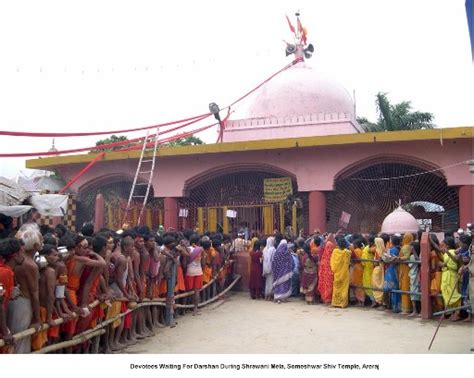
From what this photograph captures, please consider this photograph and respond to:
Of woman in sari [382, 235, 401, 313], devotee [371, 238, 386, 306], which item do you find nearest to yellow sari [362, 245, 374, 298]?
devotee [371, 238, 386, 306]

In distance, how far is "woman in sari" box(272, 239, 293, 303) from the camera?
9.79 m

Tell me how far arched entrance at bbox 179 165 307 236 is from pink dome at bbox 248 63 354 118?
8.04 ft

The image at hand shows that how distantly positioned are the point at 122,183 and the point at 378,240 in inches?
370

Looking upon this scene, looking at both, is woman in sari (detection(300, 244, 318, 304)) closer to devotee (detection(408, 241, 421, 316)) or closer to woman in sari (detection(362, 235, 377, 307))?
woman in sari (detection(362, 235, 377, 307))

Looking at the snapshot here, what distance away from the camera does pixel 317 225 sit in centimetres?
1293

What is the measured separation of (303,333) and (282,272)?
2756mm

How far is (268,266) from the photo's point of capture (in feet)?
32.8

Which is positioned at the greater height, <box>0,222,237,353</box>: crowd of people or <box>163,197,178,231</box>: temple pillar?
<box>163,197,178,231</box>: temple pillar

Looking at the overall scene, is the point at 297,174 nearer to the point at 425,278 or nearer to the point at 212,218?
the point at 212,218

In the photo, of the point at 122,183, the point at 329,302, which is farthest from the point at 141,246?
the point at 122,183

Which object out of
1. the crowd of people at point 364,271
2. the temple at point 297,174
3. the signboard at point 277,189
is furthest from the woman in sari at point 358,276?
the signboard at point 277,189

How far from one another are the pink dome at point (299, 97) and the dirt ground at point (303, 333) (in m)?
8.16

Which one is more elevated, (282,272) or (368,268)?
(368,268)

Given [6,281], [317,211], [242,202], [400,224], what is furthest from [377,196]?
[6,281]
